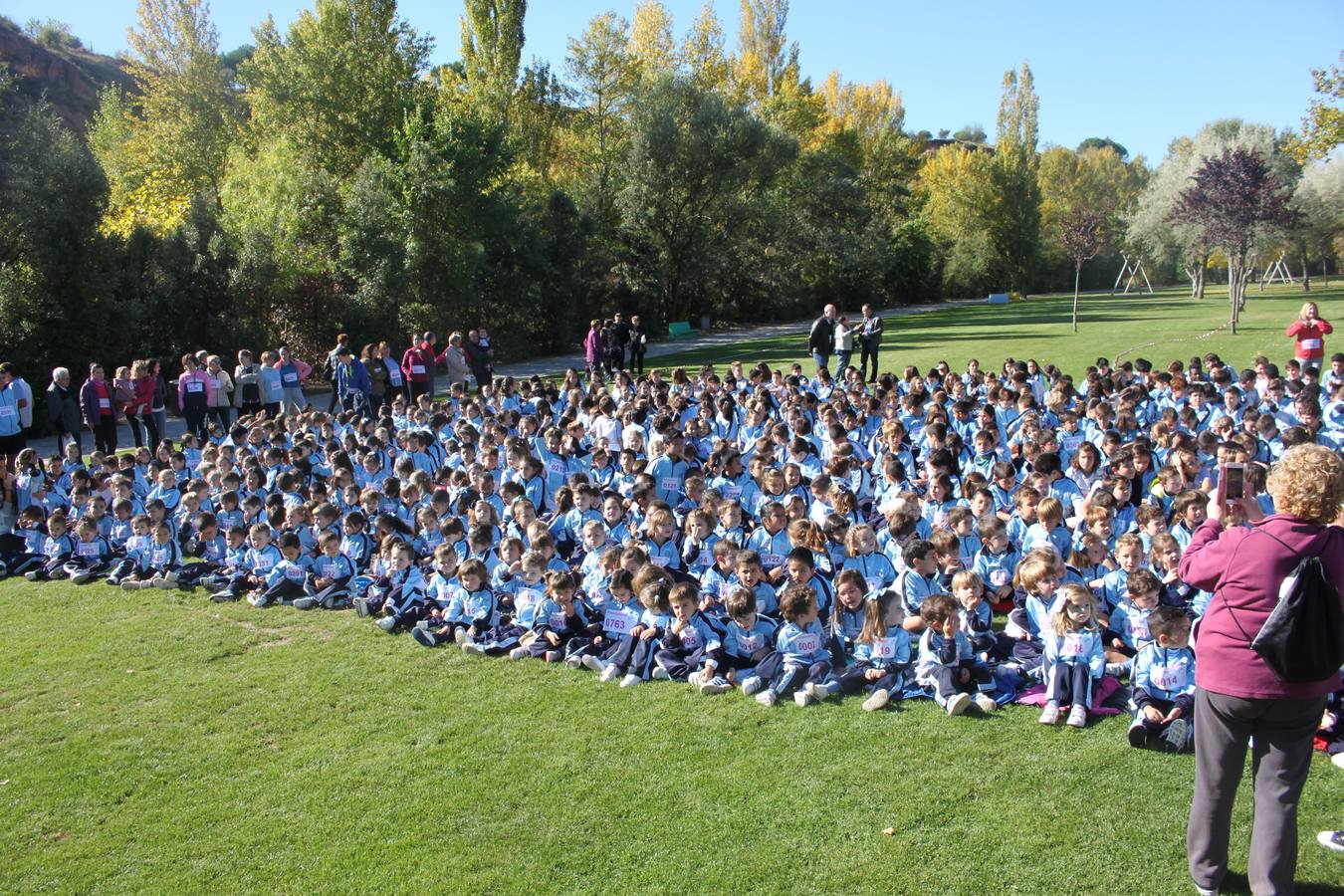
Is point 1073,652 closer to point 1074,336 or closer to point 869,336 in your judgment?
point 869,336

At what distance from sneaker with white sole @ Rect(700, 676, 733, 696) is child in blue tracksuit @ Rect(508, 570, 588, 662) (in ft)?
4.27

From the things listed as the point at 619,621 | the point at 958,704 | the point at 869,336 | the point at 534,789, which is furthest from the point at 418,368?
the point at 958,704

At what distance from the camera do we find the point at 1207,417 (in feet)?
37.0

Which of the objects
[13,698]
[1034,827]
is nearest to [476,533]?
[13,698]

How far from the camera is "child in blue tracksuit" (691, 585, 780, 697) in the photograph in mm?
6340

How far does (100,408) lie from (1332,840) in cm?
1614

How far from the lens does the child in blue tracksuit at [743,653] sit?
6340 millimetres

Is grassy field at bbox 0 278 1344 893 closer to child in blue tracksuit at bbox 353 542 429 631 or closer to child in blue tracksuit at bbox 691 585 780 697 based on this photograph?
child in blue tracksuit at bbox 691 585 780 697

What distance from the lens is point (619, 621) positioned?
7027 millimetres

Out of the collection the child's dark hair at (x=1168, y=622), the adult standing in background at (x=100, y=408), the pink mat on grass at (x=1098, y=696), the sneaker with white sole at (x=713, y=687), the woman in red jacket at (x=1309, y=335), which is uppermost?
the woman in red jacket at (x=1309, y=335)

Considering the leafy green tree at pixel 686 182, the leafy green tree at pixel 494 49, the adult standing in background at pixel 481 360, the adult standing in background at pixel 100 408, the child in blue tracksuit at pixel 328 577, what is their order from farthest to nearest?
1. the leafy green tree at pixel 494 49
2. the leafy green tree at pixel 686 182
3. the adult standing in background at pixel 481 360
4. the adult standing in background at pixel 100 408
5. the child in blue tracksuit at pixel 328 577

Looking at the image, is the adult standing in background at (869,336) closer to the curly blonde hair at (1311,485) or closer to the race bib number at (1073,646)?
the race bib number at (1073,646)

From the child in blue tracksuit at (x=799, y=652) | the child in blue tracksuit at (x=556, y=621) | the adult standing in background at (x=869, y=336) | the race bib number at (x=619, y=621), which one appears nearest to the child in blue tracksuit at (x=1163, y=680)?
the child in blue tracksuit at (x=799, y=652)

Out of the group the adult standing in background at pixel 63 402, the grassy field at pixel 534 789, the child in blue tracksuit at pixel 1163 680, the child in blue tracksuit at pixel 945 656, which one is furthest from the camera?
the adult standing in background at pixel 63 402
